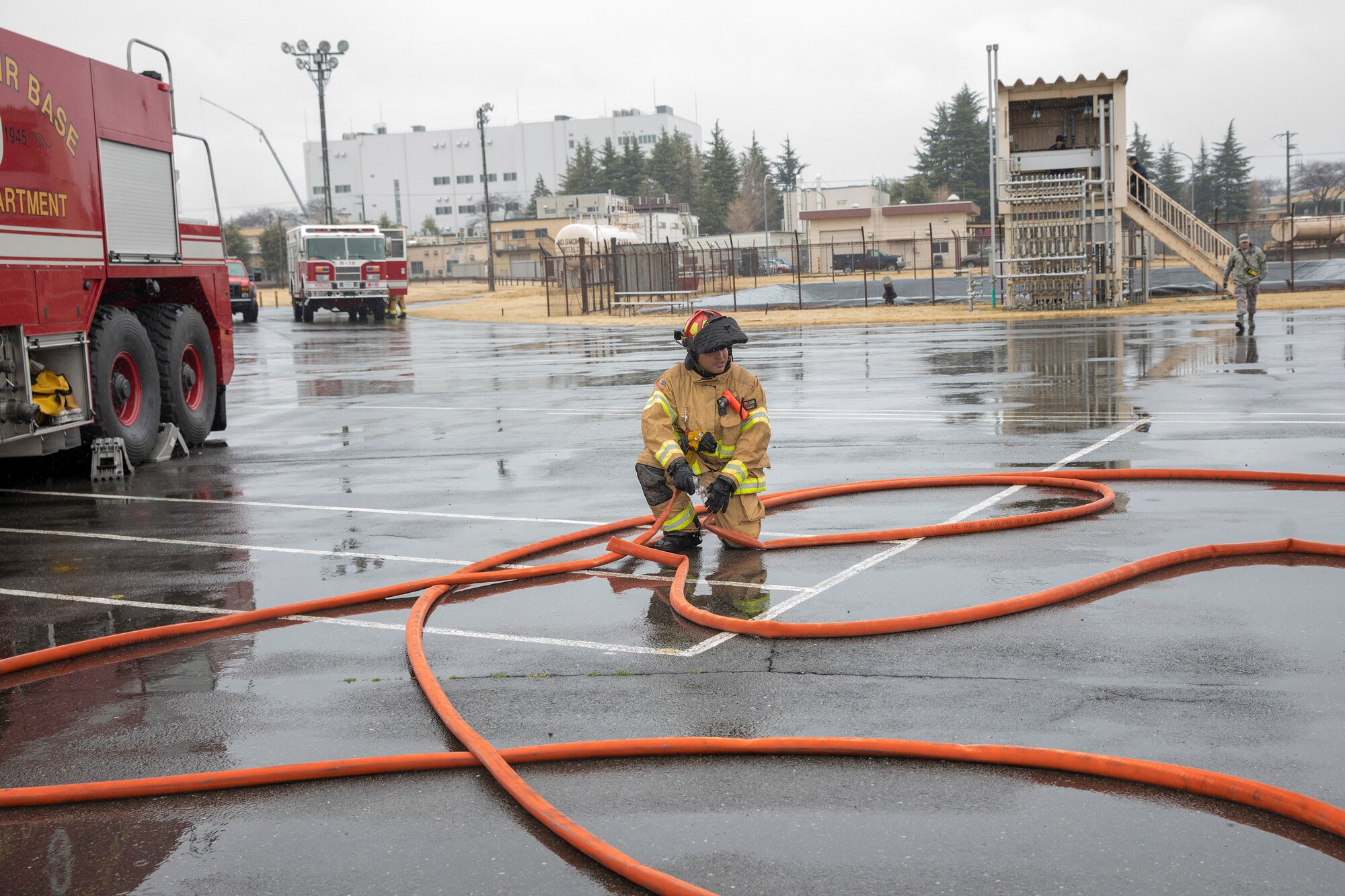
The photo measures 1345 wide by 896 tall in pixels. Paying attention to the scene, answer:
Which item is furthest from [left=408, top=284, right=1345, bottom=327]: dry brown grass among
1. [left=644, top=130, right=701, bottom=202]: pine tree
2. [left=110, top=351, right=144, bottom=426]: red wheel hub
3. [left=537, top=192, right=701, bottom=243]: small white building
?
[left=644, top=130, right=701, bottom=202]: pine tree

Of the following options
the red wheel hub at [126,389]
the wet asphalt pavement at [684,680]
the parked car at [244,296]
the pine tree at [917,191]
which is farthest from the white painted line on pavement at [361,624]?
the pine tree at [917,191]

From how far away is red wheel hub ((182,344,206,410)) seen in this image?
12.7 m

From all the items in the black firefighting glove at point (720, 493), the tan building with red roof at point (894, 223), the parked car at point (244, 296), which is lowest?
the black firefighting glove at point (720, 493)

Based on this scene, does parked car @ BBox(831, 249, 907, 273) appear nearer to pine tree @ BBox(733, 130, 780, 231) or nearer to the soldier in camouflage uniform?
the soldier in camouflage uniform

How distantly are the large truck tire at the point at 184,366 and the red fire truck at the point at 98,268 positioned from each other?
16 mm

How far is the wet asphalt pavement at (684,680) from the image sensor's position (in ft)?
11.4

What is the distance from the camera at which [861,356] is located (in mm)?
20531

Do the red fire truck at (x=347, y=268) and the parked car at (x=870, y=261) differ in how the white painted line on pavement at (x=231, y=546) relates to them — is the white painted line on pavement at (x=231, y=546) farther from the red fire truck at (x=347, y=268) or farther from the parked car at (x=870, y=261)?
the parked car at (x=870, y=261)

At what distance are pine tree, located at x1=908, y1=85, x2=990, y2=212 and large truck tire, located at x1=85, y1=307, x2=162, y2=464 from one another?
313 feet

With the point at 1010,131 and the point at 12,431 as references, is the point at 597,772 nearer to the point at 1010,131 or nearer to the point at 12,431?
the point at 12,431

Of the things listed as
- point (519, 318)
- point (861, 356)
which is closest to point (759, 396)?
point (861, 356)

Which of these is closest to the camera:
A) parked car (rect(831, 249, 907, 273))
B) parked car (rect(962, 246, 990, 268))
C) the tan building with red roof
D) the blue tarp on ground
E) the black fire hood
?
the black fire hood

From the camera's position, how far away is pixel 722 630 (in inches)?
A: 219

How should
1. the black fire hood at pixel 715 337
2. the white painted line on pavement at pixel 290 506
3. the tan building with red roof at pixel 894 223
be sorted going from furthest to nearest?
the tan building with red roof at pixel 894 223 → the white painted line on pavement at pixel 290 506 → the black fire hood at pixel 715 337
